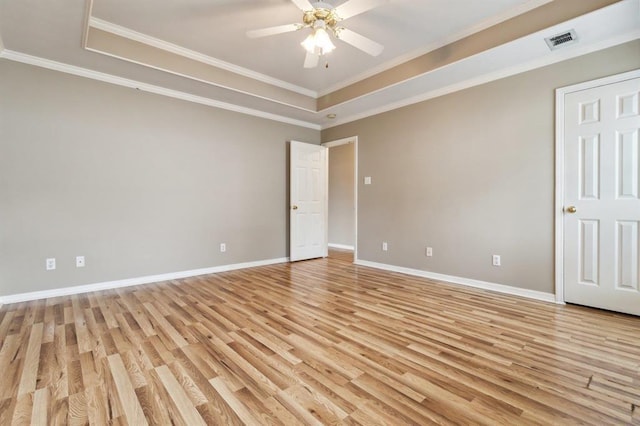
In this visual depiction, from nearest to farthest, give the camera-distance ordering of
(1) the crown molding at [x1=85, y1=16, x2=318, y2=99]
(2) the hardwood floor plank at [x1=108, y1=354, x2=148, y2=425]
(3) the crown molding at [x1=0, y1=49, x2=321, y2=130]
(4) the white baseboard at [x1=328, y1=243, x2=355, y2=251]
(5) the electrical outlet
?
(2) the hardwood floor plank at [x1=108, y1=354, x2=148, y2=425], (1) the crown molding at [x1=85, y1=16, x2=318, y2=99], (3) the crown molding at [x1=0, y1=49, x2=321, y2=130], (5) the electrical outlet, (4) the white baseboard at [x1=328, y1=243, x2=355, y2=251]

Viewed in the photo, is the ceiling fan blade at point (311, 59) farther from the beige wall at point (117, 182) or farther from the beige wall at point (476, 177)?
the beige wall at point (117, 182)

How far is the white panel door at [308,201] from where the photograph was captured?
209 inches

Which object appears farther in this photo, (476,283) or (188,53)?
(476,283)

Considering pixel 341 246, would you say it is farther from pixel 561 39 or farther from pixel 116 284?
pixel 561 39

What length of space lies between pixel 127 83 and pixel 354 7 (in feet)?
10.0

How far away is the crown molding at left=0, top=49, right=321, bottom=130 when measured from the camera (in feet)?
10.1

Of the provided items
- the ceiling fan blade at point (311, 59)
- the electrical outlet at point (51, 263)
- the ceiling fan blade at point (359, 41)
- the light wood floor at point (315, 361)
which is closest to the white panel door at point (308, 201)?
the light wood floor at point (315, 361)

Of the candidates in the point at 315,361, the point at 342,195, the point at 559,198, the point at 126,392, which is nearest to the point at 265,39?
the point at 315,361

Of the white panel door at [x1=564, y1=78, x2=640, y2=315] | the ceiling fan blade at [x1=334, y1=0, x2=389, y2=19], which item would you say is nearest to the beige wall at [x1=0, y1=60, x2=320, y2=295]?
the ceiling fan blade at [x1=334, y1=0, x2=389, y2=19]

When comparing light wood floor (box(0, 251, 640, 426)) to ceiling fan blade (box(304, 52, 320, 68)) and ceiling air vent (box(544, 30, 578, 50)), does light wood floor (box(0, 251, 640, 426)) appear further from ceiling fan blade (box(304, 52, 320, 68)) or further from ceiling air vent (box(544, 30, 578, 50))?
ceiling air vent (box(544, 30, 578, 50))

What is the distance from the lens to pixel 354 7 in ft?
7.43

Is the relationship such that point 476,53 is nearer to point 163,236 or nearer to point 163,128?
point 163,128

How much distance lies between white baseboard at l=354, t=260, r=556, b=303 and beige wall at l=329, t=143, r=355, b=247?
2.20m

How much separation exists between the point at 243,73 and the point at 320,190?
248 cm
